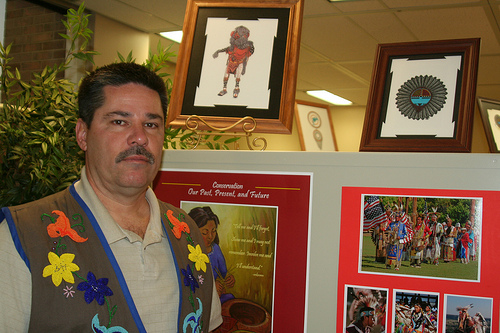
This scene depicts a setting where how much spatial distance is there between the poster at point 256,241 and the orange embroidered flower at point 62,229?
0.43m

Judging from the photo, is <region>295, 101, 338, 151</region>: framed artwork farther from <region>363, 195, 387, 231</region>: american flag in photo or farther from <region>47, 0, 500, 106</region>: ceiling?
<region>363, 195, 387, 231</region>: american flag in photo

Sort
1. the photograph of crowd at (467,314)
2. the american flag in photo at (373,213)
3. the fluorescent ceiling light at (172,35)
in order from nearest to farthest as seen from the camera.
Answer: the photograph of crowd at (467,314), the american flag in photo at (373,213), the fluorescent ceiling light at (172,35)

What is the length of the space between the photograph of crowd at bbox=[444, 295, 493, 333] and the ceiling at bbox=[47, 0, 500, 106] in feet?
10.2

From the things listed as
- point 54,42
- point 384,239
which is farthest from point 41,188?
point 54,42

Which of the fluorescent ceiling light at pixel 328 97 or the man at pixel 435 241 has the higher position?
the fluorescent ceiling light at pixel 328 97

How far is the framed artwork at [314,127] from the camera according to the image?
3742mm

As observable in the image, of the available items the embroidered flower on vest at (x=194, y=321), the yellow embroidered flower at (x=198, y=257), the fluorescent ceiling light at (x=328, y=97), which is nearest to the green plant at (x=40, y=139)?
the yellow embroidered flower at (x=198, y=257)

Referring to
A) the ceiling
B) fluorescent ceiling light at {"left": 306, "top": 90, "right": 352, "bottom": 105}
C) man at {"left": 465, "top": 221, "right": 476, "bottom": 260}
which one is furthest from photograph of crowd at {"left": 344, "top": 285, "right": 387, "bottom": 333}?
fluorescent ceiling light at {"left": 306, "top": 90, "right": 352, "bottom": 105}

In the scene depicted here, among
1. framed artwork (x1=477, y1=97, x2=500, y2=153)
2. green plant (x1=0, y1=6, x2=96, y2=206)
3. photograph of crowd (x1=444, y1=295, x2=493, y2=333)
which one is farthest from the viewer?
framed artwork (x1=477, y1=97, x2=500, y2=153)

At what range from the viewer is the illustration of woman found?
139 cm

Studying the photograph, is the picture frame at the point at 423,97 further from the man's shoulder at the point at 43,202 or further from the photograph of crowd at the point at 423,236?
the man's shoulder at the point at 43,202

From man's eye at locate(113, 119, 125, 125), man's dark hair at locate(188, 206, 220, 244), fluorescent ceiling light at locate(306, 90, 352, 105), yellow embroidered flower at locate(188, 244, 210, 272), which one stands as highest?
fluorescent ceiling light at locate(306, 90, 352, 105)

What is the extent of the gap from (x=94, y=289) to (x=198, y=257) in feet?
1.11

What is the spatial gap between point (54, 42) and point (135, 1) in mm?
931
